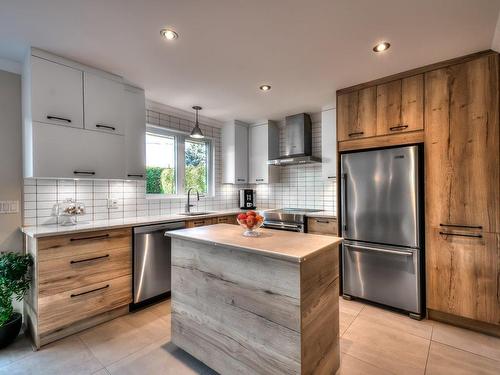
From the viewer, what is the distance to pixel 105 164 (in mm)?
2520

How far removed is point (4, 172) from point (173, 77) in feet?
5.68

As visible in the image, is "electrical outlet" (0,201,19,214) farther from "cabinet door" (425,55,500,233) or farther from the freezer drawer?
"cabinet door" (425,55,500,233)

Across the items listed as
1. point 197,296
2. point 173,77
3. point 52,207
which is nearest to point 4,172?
point 52,207

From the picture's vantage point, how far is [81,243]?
218 cm

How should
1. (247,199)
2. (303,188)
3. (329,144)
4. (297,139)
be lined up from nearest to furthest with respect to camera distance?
1. (329,144)
2. (297,139)
3. (303,188)
4. (247,199)

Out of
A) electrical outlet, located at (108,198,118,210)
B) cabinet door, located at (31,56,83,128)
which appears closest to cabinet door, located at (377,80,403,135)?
cabinet door, located at (31,56,83,128)

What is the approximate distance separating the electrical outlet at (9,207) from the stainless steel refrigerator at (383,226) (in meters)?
3.17

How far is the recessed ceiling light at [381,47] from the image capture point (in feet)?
6.56

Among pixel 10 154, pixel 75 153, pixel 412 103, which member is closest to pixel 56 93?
pixel 75 153

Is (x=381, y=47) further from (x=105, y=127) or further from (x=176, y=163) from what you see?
(x=176, y=163)

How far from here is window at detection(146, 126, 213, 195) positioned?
3424 millimetres

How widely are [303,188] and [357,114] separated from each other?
62.1 inches

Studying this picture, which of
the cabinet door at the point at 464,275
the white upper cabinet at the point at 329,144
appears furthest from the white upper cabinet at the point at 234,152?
the cabinet door at the point at 464,275

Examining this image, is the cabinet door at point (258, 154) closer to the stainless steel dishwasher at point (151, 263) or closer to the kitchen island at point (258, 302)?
the stainless steel dishwasher at point (151, 263)
